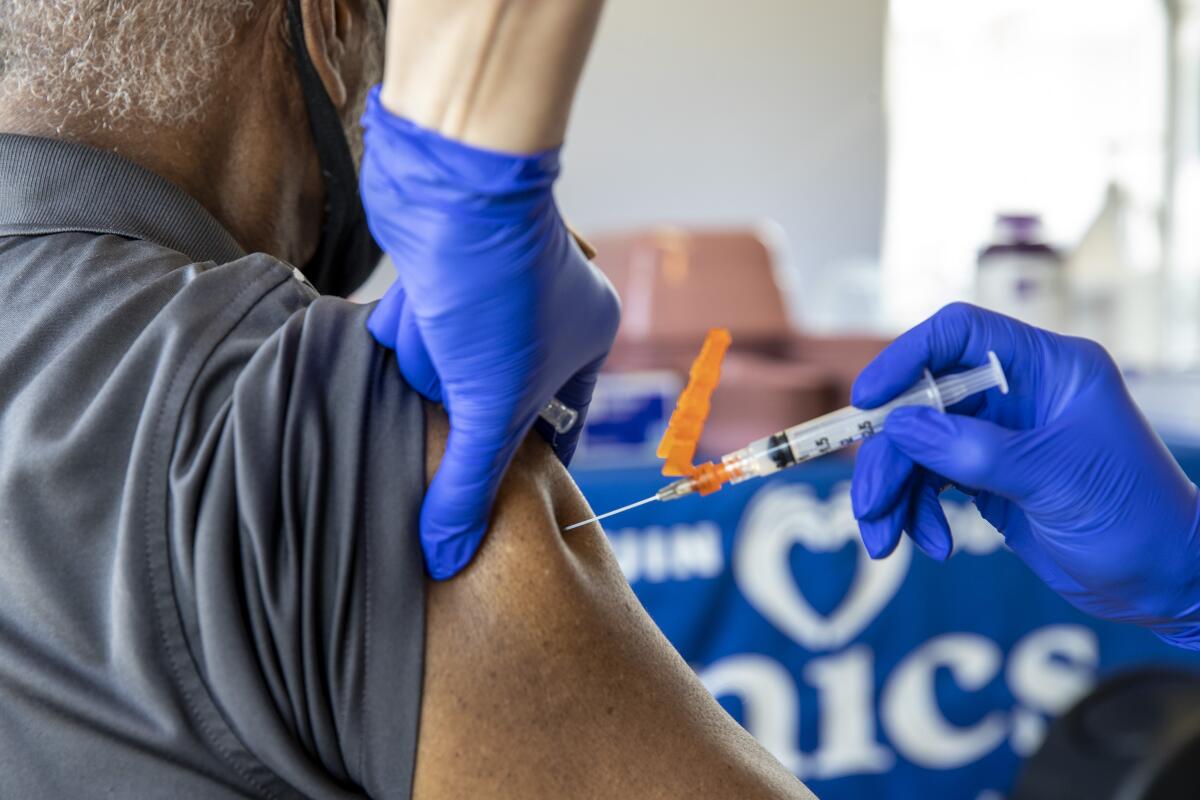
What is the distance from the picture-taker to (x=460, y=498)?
60 centimetres

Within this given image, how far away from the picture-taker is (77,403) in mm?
606

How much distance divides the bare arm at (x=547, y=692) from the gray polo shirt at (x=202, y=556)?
0.02 meters

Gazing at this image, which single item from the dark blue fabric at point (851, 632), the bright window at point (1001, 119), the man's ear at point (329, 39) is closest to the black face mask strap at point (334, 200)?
the man's ear at point (329, 39)

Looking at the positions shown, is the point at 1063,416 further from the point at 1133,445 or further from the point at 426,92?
the point at 426,92

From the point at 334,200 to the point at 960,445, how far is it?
52 cm

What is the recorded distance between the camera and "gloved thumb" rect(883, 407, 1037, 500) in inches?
29.1

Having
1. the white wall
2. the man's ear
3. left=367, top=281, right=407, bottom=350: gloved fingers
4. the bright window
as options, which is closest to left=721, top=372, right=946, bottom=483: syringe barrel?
left=367, top=281, right=407, bottom=350: gloved fingers

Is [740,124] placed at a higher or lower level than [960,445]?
lower

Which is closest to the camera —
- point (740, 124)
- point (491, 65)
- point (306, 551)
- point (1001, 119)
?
point (491, 65)

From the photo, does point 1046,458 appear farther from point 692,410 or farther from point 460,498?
point 460,498

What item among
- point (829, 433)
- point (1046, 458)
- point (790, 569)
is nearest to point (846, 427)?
point (829, 433)

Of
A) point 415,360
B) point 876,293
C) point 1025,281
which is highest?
point 415,360

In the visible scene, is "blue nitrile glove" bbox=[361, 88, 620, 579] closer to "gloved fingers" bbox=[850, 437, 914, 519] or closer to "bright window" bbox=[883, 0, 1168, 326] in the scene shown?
"gloved fingers" bbox=[850, 437, 914, 519]

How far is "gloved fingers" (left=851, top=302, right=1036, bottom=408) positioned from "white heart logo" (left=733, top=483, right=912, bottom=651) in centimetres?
102
